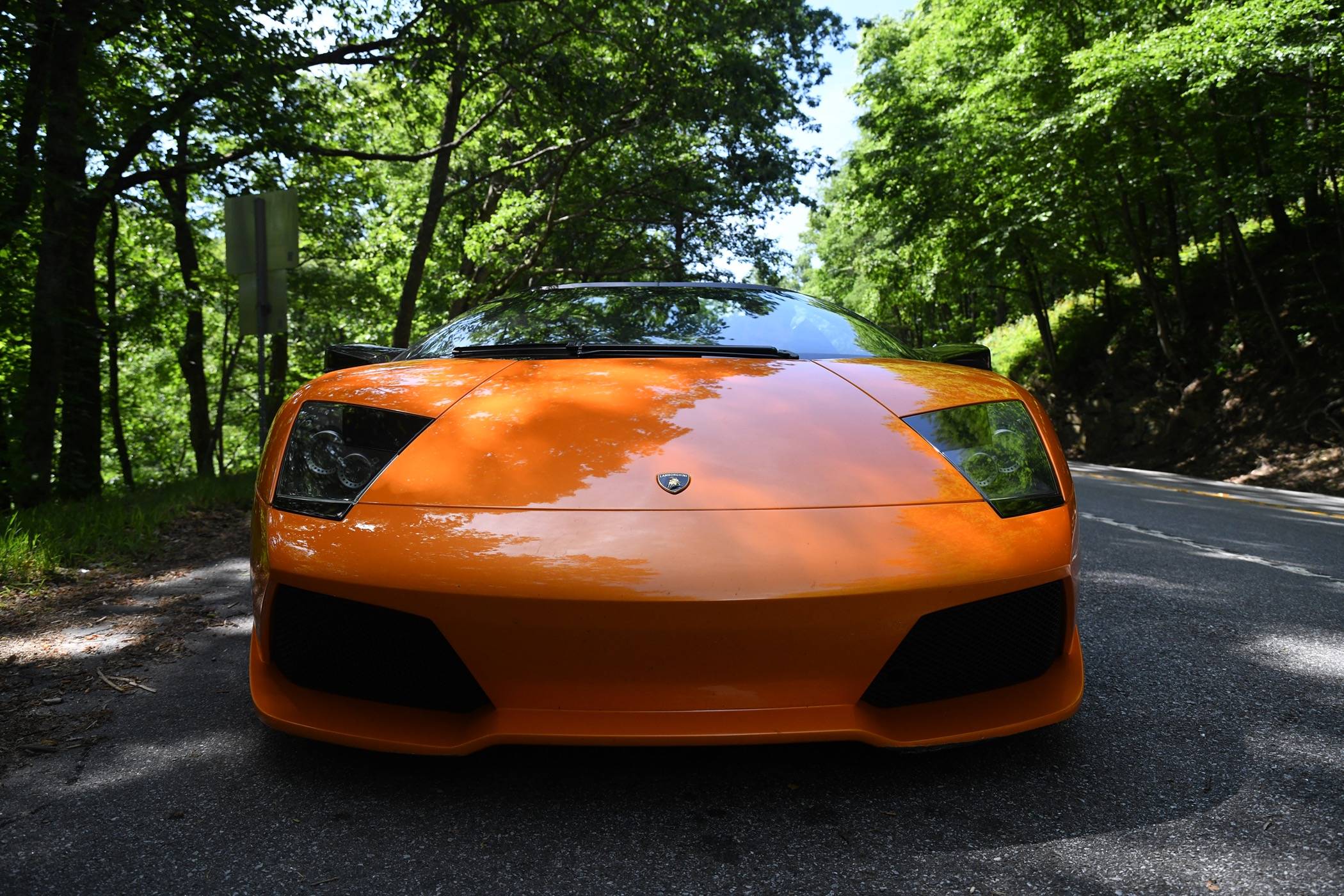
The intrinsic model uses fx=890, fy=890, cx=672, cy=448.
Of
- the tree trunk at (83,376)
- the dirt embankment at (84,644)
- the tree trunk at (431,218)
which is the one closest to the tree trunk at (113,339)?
the tree trunk at (83,376)

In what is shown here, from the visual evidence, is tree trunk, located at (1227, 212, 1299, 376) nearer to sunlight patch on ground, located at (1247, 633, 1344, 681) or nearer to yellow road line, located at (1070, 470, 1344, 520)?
yellow road line, located at (1070, 470, 1344, 520)

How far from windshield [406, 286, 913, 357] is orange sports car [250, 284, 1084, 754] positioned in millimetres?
501

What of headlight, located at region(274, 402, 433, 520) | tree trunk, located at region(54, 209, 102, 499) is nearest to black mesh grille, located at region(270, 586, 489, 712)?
headlight, located at region(274, 402, 433, 520)

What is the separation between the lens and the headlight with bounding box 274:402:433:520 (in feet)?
5.80

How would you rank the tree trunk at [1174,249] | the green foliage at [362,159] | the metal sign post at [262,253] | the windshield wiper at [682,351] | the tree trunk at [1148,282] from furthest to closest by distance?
1. the tree trunk at [1148,282]
2. the tree trunk at [1174,249]
3. the green foliage at [362,159]
4. the metal sign post at [262,253]
5. the windshield wiper at [682,351]

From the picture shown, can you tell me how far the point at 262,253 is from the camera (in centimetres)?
642

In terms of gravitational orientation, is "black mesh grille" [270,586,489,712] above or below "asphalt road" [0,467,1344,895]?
above

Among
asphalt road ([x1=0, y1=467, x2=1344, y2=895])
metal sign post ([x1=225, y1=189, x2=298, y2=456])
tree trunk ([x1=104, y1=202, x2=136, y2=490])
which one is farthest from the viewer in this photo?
tree trunk ([x1=104, y1=202, x2=136, y2=490])

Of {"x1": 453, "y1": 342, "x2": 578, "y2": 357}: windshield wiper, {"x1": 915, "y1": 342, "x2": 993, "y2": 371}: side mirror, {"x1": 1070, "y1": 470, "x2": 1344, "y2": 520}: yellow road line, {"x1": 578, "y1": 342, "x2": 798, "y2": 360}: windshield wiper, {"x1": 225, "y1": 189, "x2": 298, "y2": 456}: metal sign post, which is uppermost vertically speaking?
{"x1": 225, "y1": 189, "x2": 298, "y2": 456}: metal sign post

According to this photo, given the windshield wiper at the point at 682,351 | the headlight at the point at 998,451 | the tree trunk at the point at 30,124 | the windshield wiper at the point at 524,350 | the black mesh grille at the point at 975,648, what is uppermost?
the tree trunk at the point at 30,124

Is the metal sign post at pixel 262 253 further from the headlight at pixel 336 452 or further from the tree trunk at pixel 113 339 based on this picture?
the headlight at pixel 336 452

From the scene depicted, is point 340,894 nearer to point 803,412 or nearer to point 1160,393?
point 803,412

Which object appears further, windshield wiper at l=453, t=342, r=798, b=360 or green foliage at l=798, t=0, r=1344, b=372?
green foliage at l=798, t=0, r=1344, b=372

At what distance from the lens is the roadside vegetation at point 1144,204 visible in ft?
36.4
